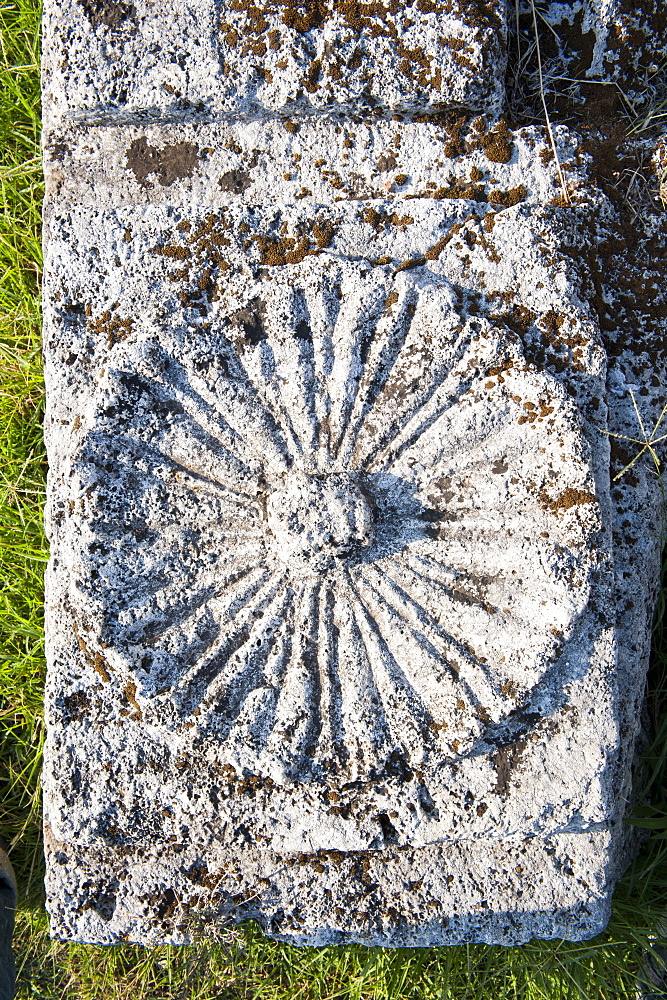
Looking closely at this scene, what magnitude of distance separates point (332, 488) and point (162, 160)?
0.83 meters

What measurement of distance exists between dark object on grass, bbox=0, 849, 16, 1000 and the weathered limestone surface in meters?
0.78

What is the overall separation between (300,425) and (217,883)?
0.95 m

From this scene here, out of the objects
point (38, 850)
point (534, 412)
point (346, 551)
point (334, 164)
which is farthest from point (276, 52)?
point (38, 850)

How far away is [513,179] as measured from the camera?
60.1 inches

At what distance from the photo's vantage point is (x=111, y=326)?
1.51m

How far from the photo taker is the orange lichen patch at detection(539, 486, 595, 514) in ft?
4.45

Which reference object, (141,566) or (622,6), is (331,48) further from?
(141,566)

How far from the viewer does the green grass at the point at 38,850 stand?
6.83 ft

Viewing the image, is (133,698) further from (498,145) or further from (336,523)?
(498,145)

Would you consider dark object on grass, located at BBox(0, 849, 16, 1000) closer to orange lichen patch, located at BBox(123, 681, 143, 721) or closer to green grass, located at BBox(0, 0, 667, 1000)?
green grass, located at BBox(0, 0, 667, 1000)

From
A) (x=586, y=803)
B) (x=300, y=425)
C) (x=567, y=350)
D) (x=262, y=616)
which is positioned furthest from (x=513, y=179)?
(x=586, y=803)

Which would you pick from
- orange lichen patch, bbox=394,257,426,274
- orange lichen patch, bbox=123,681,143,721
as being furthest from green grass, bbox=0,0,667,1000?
orange lichen patch, bbox=394,257,426,274

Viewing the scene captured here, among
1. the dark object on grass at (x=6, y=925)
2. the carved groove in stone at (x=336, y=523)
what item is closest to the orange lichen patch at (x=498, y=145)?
the carved groove in stone at (x=336, y=523)

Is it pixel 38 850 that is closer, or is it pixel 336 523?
pixel 336 523
